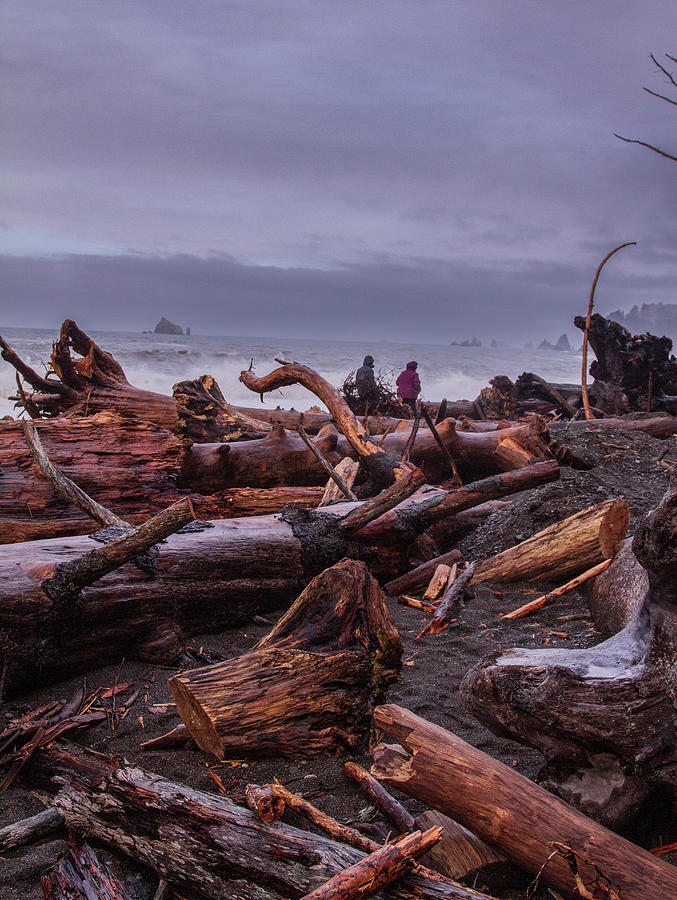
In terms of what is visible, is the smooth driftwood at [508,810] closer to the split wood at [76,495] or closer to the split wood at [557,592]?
the split wood at [557,592]

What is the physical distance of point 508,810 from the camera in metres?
1.96

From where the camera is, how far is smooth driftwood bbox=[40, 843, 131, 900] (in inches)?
73.0

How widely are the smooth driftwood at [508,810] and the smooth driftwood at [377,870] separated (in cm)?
34

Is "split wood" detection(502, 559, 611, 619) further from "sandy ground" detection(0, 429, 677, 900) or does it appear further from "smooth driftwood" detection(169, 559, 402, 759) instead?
"smooth driftwood" detection(169, 559, 402, 759)

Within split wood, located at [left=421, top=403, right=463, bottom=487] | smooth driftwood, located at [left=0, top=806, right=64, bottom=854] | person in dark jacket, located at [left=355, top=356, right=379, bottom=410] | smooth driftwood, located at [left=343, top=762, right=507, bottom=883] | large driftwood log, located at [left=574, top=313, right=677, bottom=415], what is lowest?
smooth driftwood, located at [left=0, top=806, right=64, bottom=854]

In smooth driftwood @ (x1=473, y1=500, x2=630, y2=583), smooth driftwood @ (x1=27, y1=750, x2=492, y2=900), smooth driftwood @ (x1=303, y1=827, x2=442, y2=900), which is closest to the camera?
smooth driftwood @ (x1=303, y1=827, x2=442, y2=900)

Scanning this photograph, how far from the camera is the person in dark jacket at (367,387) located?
1324 centimetres

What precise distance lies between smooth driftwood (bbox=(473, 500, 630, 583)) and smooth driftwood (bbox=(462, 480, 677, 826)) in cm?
206

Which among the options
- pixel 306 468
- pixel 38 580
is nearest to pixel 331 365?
pixel 306 468

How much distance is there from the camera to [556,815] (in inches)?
76.3

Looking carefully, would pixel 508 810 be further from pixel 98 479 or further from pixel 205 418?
pixel 205 418

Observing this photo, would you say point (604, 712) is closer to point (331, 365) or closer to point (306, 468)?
point (306, 468)

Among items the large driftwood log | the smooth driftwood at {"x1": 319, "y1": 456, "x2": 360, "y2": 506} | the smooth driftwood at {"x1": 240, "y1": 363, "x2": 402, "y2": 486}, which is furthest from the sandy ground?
the large driftwood log

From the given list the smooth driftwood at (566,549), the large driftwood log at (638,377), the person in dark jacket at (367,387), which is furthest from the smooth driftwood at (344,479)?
the large driftwood log at (638,377)
